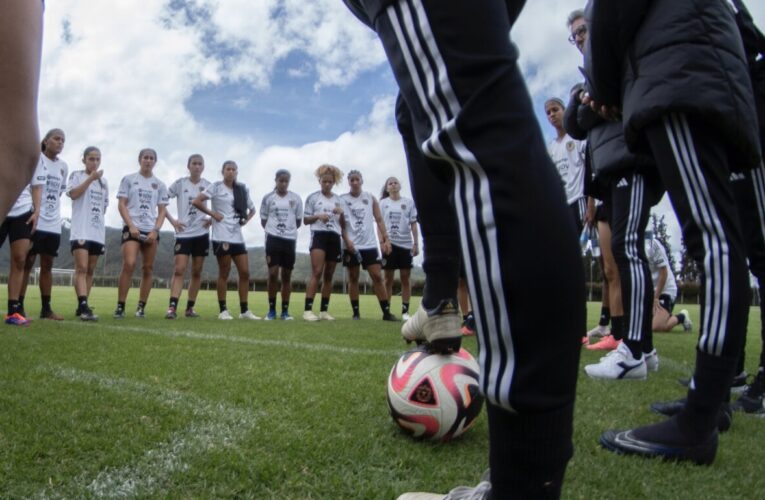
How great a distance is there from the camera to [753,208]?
246cm

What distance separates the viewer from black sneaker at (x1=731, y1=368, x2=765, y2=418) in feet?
8.28

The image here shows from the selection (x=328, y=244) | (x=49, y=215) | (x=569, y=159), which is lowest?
(x=328, y=244)

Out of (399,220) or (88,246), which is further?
(399,220)

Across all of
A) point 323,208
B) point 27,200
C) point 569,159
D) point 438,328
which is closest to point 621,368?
point 438,328

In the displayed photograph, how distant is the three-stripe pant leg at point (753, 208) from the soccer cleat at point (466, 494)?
6.50ft

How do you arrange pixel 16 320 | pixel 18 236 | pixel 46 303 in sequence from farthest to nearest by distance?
pixel 46 303
pixel 18 236
pixel 16 320

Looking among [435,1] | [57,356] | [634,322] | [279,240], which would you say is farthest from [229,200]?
[435,1]

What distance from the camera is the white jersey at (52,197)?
7219 mm

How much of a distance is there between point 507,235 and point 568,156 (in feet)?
19.8

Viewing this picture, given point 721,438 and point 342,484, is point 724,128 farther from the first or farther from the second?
point 342,484

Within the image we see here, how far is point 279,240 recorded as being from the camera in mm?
9477

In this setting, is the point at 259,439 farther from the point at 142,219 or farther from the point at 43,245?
the point at 142,219

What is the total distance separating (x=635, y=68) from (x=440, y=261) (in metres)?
1.05

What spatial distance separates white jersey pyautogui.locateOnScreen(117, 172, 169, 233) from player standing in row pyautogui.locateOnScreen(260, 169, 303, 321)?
1.84 m
